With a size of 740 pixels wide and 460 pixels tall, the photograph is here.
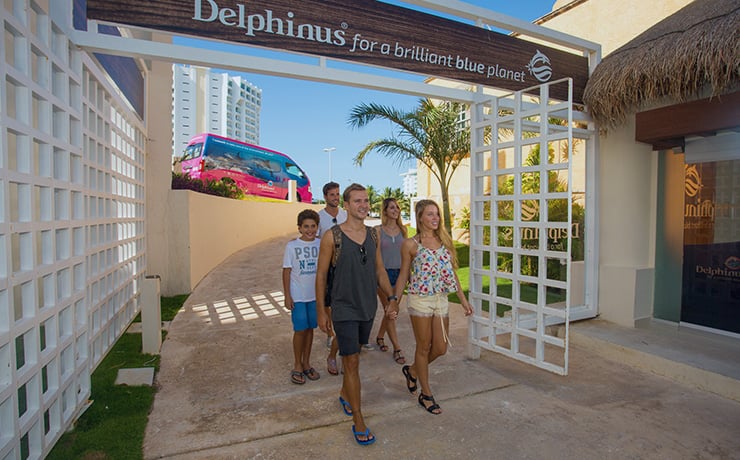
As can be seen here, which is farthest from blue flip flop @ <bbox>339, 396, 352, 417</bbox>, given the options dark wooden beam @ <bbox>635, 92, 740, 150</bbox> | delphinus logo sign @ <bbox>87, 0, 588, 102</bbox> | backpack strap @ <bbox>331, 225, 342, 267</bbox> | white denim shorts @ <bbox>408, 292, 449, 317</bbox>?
dark wooden beam @ <bbox>635, 92, 740, 150</bbox>

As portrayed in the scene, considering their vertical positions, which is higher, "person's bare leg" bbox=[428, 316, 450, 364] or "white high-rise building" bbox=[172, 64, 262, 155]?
"white high-rise building" bbox=[172, 64, 262, 155]

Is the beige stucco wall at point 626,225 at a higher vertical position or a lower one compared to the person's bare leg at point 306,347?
higher

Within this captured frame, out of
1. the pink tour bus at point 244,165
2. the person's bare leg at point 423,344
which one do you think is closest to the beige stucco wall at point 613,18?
the person's bare leg at point 423,344

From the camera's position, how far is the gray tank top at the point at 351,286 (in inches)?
112

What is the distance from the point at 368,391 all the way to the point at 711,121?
→ 4273mm

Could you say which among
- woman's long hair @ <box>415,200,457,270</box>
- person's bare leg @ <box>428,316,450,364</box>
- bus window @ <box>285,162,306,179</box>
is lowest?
person's bare leg @ <box>428,316,450,364</box>

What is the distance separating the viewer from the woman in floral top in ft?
10.6

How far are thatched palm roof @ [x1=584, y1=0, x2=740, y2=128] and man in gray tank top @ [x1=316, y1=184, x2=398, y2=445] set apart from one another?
351cm

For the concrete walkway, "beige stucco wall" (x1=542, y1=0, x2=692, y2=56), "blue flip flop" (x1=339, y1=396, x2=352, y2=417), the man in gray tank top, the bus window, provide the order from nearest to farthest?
the concrete walkway
the man in gray tank top
"blue flip flop" (x1=339, y1=396, x2=352, y2=417)
"beige stucco wall" (x1=542, y1=0, x2=692, y2=56)
the bus window

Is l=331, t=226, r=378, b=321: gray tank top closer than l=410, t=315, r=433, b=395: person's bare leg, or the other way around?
l=331, t=226, r=378, b=321: gray tank top

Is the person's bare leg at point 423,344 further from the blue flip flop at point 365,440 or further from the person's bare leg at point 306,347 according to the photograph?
the person's bare leg at point 306,347

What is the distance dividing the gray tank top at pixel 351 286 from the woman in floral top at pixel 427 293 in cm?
44

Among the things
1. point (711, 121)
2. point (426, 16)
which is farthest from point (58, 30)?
point (711, 121)

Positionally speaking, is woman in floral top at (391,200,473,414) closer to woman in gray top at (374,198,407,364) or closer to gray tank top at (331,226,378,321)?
gray tank top at (331,226,378,321)
